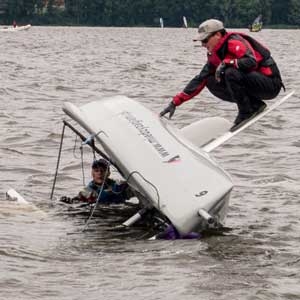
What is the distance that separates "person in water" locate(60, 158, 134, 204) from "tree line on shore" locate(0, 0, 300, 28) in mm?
104560

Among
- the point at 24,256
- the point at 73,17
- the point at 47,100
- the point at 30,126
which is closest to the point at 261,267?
the point at 24,256

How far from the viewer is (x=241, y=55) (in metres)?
10.3

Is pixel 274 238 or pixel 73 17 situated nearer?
pixel 274 238

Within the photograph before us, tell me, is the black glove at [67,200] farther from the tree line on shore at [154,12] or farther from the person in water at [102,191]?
the tree line on shore at [154,12]

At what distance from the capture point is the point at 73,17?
387 feet

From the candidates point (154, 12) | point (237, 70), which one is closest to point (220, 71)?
point (237, 70)

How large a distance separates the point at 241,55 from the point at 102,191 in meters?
1.95

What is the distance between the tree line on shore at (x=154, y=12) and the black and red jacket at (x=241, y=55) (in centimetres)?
10456

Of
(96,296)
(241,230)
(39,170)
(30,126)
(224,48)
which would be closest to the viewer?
(96,296)

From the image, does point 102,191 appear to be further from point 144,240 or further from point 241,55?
point 241,55

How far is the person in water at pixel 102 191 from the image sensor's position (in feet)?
34.4

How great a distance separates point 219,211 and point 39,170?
4.08 metres

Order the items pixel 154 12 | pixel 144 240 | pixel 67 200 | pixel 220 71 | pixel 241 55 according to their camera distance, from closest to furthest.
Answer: pixel 144 240 < pixel 241 55 < pixel 220 71 < pixel 67 200 < pixel 154 12

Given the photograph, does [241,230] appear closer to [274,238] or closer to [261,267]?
[274,238]
